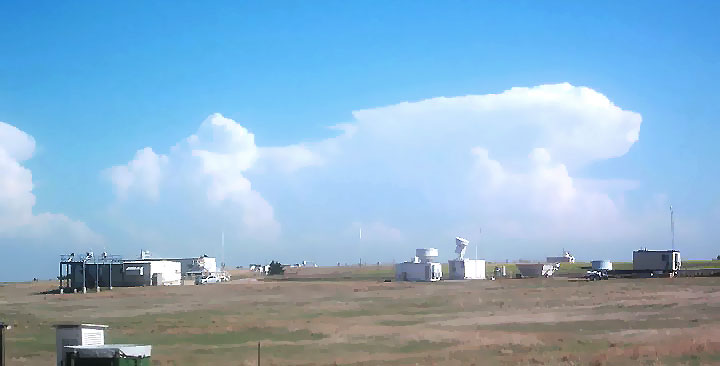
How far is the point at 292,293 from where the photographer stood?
87625 mm

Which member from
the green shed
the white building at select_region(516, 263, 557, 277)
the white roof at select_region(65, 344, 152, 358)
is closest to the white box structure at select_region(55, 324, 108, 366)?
the green shed

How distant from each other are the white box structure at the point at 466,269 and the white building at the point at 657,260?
2319 centimetres

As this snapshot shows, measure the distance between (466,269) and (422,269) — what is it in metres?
7.06

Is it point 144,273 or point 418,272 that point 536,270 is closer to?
point 418,272

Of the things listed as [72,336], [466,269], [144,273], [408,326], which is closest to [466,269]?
[466,269]

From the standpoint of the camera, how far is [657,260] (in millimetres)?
109375

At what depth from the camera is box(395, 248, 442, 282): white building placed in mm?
116750

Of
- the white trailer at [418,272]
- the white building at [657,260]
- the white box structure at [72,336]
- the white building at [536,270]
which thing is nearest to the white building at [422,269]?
the white trailer at [418,272]

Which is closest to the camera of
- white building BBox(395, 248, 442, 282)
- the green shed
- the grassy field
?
the green shed

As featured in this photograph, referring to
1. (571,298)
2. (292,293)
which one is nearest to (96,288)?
(292,293)

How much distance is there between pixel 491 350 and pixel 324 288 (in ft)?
202

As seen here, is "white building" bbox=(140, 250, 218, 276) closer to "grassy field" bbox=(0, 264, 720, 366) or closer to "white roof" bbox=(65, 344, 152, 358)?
"grassy field" bbox=(0, 264, 720, 366)

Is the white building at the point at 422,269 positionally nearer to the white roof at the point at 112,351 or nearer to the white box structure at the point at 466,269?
the white box structure at the point at 466,269

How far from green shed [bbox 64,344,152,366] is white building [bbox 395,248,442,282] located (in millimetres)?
97418
